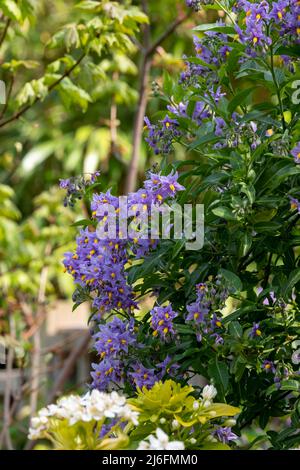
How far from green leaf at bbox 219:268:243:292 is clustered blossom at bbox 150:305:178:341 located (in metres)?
0.13

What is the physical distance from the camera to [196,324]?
5.07 feet

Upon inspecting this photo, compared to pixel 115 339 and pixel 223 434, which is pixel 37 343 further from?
pixel 223 434

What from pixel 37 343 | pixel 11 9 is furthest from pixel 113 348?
pixel 37 343

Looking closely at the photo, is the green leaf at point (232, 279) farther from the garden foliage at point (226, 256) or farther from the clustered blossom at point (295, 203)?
the clustered blossom at point (295, 203)

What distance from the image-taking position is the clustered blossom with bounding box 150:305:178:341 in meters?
1.56

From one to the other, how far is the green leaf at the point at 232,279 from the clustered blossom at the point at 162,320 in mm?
126

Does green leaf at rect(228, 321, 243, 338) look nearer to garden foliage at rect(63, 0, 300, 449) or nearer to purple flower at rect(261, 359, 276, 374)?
garden foliage at rect(63, 0, 300, 449)

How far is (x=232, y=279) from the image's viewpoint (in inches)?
61.3

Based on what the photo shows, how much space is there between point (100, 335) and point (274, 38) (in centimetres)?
75

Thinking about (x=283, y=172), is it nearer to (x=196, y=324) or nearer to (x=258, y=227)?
(x=258, y=227)

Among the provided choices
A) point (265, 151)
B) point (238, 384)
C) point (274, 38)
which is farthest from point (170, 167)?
point (238, 384)

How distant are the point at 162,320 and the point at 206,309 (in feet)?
0.31

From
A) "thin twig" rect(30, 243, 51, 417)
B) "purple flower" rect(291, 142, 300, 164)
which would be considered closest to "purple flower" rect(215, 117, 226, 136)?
"purple flower" rect(291, 142, 300, 164)
